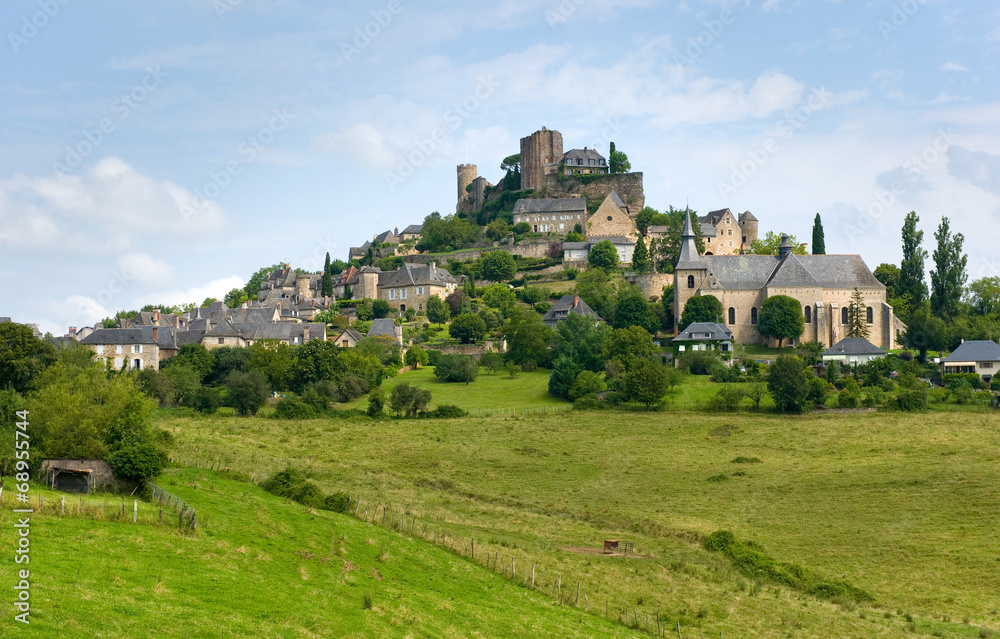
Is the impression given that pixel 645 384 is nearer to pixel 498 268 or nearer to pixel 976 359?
pixel 976 359

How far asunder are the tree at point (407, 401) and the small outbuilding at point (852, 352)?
29.6m

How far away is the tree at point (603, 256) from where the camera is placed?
318 ft

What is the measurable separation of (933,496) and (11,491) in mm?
33096

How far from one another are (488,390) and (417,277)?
33.3 metres

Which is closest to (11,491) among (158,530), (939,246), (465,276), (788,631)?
(158,530)

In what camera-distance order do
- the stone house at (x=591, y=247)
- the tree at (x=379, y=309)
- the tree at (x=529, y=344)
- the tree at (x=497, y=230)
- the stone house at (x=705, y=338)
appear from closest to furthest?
the stone house at (x=705, y=338) → the tree at (x=529, y=344) → the tree at (x=379, y=309) → the stone house at (x=591, y=247) → the tree at (x=497, y=230)

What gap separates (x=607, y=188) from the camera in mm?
116062

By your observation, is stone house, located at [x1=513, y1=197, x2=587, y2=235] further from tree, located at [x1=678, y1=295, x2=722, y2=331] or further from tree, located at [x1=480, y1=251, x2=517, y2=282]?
tree, located at [x1=678, y1=295, x2=722, y2=331]

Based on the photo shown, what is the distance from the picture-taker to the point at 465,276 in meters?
99.5

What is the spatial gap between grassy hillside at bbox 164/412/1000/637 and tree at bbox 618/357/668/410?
2.49 metres

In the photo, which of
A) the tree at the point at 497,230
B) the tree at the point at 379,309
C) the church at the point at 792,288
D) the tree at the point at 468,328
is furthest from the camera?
the tree at the point at 497,230

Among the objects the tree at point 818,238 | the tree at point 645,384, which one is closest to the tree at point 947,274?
the tree at point 818,238

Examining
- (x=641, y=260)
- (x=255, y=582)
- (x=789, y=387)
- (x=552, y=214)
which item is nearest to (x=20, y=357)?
(x=255, y=582)

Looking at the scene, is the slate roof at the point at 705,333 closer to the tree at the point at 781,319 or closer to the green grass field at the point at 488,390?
the tree at the point at 781,319
